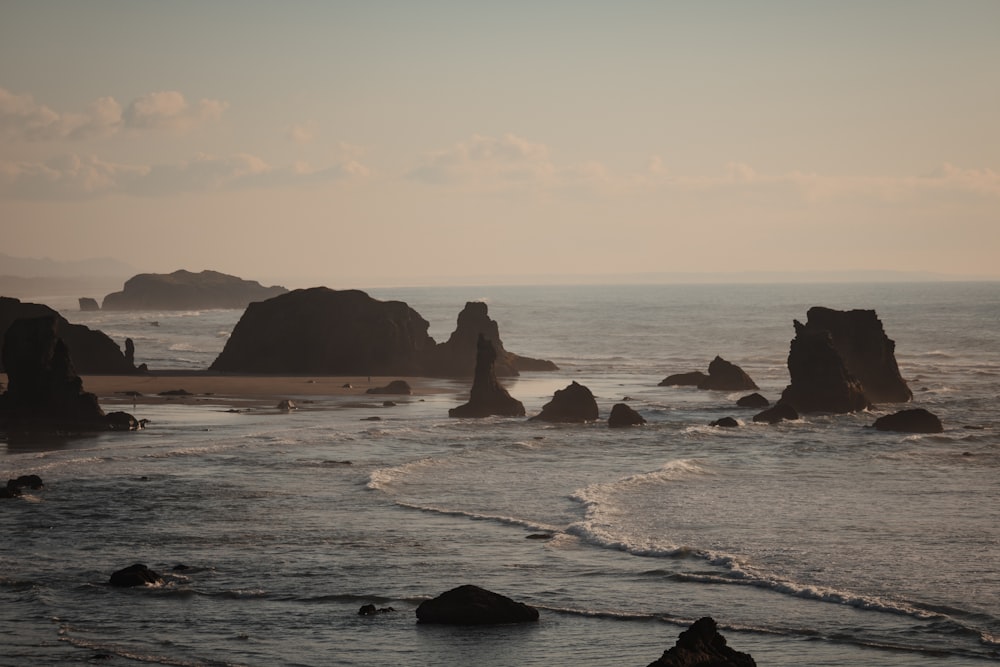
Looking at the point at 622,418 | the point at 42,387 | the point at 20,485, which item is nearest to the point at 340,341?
the point at 42,387

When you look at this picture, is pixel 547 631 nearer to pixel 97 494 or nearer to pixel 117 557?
pixel 117 557

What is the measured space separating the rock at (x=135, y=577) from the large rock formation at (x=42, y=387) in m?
35.6

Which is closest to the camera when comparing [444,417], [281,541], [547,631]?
[547,631]

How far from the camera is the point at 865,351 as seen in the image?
82938 millimetres

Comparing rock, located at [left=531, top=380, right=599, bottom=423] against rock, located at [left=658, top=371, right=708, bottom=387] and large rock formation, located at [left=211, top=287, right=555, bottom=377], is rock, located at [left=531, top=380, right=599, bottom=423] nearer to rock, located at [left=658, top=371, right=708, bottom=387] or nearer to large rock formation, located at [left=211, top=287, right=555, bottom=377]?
rock, located at [left=658, top=371, right=708, bottom=387]

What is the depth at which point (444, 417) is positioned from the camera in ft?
241

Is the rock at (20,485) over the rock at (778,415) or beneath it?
beneath

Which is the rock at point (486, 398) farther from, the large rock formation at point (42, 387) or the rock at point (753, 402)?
the large rock formation at point (42, 387)

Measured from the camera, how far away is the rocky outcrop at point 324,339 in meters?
110

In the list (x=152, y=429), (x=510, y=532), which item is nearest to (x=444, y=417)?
(x=152, y=429)

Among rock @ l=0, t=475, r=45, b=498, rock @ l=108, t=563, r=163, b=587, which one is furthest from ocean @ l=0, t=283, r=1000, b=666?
rock @ l=0, t=475, r=45, b=498

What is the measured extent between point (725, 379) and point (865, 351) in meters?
14.9

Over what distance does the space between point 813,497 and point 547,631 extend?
67.3 ft

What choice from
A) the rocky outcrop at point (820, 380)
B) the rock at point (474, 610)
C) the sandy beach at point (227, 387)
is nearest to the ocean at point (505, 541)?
the rock at point (474, 610)
